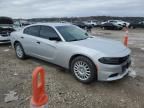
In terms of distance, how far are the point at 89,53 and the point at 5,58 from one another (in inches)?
180

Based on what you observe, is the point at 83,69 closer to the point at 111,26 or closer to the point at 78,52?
the point at 78,52

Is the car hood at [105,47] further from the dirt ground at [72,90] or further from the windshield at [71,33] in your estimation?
the dirt ground at [72,90]

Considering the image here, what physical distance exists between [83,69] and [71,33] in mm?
1522

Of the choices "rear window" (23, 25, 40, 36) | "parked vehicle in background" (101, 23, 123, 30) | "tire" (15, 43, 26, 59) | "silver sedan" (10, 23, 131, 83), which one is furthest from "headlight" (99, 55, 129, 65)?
"parked vehicle in background" (101, 23, 123, 30)

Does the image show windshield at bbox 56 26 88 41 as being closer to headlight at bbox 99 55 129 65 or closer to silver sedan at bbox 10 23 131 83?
silver sedan at bbox 10 23 131 83

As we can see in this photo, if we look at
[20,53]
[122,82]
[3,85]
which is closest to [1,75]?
[3,85]

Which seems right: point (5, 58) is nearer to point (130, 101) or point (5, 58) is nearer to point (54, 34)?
point (54, 34)

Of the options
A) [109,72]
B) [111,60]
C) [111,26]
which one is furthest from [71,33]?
[111,26]

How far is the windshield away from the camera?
5798mm

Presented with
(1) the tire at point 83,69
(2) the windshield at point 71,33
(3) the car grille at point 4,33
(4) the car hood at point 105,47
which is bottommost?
(1) the tire at point 83,69

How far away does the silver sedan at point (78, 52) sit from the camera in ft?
15.4

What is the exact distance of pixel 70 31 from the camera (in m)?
6.14

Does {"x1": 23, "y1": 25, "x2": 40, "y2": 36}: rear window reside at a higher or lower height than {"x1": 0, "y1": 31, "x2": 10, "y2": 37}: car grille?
higher

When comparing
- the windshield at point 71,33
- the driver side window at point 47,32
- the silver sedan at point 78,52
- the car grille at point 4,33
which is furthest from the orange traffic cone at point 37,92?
the car grille at point 4,33
